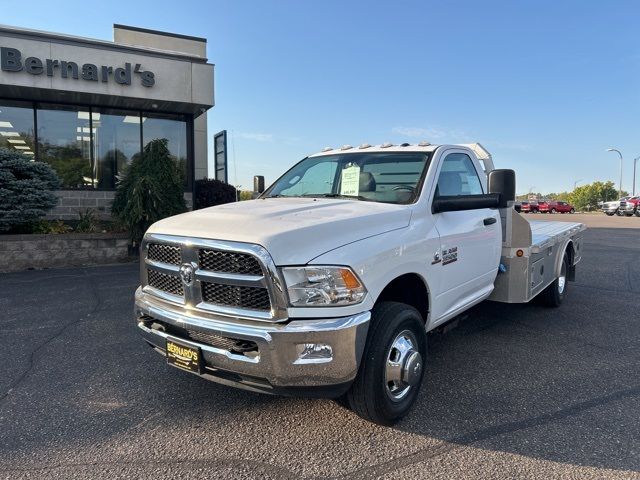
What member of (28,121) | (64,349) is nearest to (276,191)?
(64,349)

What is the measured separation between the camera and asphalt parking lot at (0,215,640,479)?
9.12 feet

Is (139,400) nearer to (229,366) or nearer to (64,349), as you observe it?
(229,366)

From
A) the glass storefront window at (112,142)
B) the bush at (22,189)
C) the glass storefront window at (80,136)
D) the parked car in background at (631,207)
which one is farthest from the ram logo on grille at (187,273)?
the parked car in background at (631,207)

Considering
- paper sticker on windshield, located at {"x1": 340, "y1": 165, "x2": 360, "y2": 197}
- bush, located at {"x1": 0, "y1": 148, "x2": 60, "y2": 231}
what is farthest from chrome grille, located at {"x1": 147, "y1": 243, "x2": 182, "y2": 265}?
bush, located at {"x1": 0, "y1": 148, "x2": 60, "y2": 231}

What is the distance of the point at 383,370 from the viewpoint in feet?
9.87

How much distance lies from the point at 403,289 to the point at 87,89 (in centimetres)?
1126

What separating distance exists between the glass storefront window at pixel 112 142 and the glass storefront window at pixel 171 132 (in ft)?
0.89

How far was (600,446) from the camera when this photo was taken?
2.99m

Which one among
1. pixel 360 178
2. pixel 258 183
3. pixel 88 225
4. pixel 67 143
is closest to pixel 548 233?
pixel 360 178

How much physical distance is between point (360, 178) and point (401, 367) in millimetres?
1698

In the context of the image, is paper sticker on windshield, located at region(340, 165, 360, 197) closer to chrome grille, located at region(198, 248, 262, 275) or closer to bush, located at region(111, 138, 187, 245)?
chrome grille, located at region(198, 248, 262, 275)

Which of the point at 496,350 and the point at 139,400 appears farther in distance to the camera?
the point at 496,350

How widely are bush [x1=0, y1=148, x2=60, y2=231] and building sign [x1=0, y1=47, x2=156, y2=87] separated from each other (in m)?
2.98

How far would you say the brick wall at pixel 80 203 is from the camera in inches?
499
